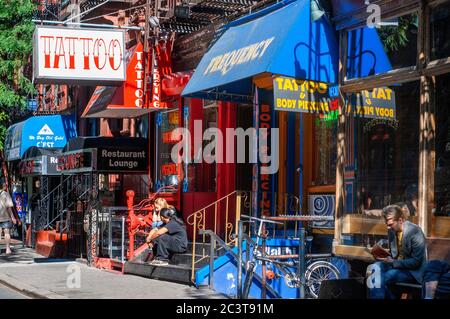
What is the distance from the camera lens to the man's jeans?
849cm

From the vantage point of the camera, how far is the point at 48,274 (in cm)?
1552

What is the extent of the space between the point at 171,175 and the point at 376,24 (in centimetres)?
862

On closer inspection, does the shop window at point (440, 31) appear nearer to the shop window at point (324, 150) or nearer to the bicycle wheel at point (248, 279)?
the bicycle wheel at point (248, 279)

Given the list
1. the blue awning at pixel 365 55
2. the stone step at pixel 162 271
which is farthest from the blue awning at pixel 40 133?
the blue awning at pixel 365 55

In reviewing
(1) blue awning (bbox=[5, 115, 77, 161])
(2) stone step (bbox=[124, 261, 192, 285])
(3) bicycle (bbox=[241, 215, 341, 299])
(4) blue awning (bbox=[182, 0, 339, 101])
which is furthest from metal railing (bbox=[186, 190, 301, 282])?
(1) blue awning (bbox=[5, 115, 77, 161])

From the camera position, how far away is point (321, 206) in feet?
43.2

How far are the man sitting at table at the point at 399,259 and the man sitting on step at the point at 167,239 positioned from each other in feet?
18.8

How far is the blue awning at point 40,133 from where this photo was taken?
75.4ft

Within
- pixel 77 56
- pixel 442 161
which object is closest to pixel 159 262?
pixel 77 56

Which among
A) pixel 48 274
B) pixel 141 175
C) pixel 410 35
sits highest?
pixel 410 35

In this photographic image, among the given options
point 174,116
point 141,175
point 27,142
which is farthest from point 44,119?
point 174,116

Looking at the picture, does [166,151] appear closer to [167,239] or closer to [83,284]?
[167,239]

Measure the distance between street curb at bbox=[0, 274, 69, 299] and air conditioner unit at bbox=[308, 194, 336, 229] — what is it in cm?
441
